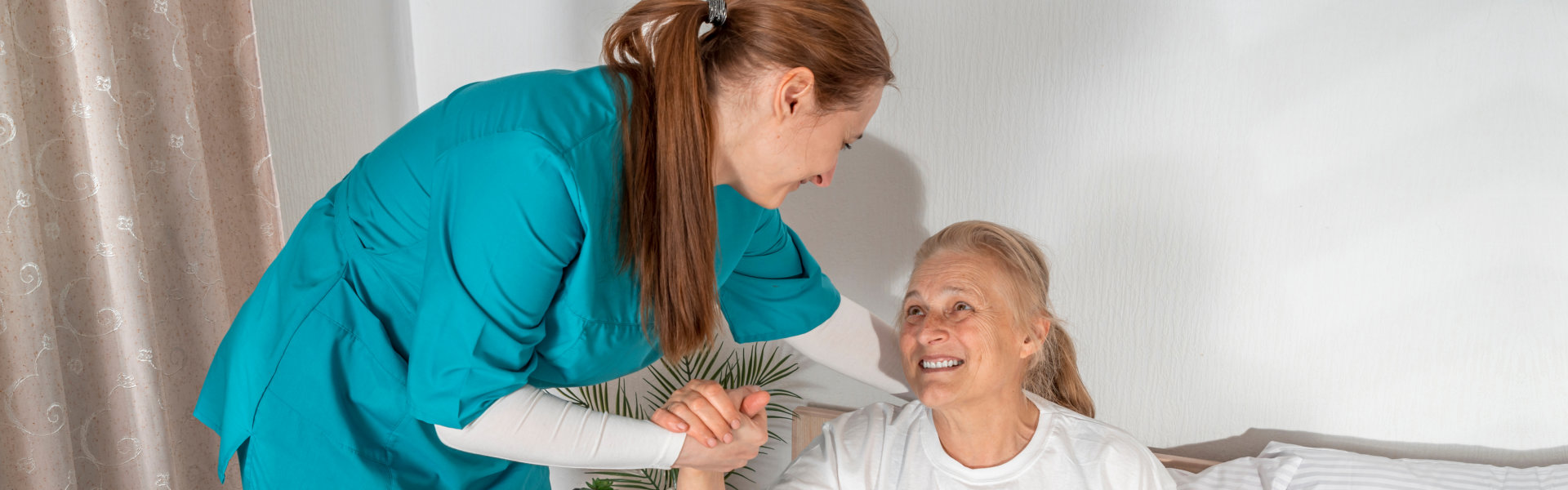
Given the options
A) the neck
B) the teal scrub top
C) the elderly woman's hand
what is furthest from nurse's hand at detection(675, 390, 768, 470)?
the neck

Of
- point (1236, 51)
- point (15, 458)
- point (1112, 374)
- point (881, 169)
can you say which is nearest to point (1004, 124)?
point (881, 169)

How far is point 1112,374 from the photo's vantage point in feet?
6.60

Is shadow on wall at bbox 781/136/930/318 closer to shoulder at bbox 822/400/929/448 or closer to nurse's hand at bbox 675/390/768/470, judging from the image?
shoulder at bbox 822/400/929/448

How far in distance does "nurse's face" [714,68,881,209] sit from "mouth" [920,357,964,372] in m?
0.51

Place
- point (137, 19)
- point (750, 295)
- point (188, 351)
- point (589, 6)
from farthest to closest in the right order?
point (589, 6), point (188, 351), point (137, 19), point (750, 295)

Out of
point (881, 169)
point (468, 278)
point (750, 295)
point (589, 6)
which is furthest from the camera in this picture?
point (589, 6)

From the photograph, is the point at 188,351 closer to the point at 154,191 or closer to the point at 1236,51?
the point at 154,191

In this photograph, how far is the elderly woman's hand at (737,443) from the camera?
104 centimetres

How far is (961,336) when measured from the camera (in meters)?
1.50

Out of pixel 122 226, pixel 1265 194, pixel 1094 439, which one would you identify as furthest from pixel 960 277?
pixel 122 226

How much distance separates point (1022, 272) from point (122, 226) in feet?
5.18

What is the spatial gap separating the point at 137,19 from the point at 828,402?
5.34ft

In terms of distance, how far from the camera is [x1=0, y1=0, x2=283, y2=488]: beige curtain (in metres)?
1.54

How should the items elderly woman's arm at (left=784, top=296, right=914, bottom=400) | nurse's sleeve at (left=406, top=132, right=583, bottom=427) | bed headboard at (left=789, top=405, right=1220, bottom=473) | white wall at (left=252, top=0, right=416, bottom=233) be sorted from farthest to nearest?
bed headboard at (left=789, top=405, right=1220, bottom=473) → white wall at (left=252, top=0, right=416, bottom=233) → elderly woman's arm at (left=784, top=296, right=914, bottom=400) → nurse's sleeve at (left=406, top=132, right=583, bottom=427)
